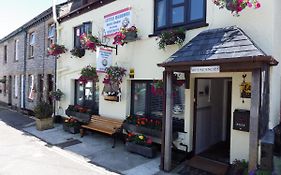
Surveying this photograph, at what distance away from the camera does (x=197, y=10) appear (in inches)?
253

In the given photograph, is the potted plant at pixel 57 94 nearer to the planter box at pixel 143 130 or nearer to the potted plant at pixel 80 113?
the potted plant at pixel 80 113

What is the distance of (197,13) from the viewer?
6.43 meters

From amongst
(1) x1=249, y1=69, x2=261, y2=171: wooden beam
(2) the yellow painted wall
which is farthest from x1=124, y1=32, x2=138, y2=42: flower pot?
(1) x1=249, y1=69, x2=261, y2=171: wooden beam

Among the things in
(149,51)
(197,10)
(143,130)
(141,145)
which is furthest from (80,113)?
(197,10)

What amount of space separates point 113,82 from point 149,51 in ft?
5.80

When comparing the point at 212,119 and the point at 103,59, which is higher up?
the point at 103,59

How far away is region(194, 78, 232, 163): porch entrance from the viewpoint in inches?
263

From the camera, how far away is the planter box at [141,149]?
22.0ft

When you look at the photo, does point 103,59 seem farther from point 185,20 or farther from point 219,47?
point 219,47

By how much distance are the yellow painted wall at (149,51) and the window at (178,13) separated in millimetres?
211

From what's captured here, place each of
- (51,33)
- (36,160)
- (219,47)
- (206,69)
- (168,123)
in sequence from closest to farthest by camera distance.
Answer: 1. (206,69)
2. (219,47)
3. (168,123)
4. (36,160)
5. (51,33)

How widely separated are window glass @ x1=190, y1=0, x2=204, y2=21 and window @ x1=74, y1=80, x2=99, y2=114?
Answer: 4.98 m

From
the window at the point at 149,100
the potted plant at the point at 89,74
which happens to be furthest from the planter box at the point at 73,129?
the window at the point at 149,100

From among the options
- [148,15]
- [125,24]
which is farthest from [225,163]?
[125,24]
